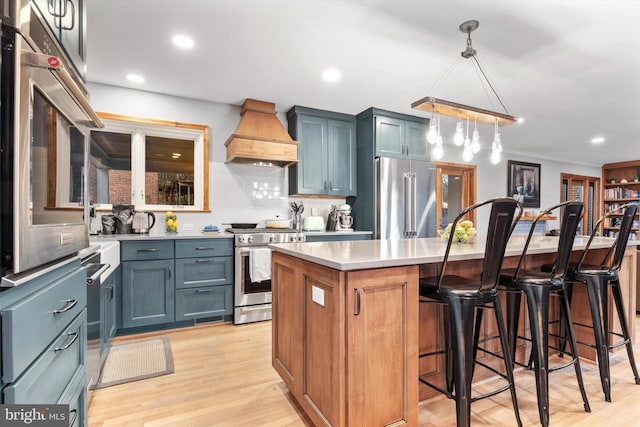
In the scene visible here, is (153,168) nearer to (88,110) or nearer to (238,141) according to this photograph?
(238,141)

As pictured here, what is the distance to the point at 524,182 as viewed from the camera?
680cm

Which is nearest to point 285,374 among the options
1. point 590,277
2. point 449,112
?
point 590,277

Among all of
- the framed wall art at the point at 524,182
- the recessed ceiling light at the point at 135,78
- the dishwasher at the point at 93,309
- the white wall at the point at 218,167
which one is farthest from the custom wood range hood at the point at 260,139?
the framed wall art at the point at 524,182

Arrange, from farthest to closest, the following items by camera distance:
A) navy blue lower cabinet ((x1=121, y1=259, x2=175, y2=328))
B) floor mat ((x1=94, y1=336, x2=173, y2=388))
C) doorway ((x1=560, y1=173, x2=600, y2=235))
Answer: doorway ((x1=560, y1=173, x2=600, y2=235)) < navy blue lower cabinet ((x1=121, y1=259, x2=175, y2=328)) < floor mat ((x1=94, y1=336, x2=173, y2=388))

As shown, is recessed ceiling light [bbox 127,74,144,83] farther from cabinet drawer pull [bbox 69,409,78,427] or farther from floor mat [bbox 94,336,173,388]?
cabinet drawer pull [bbox 69,409,78,427]

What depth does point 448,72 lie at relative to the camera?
304 cm

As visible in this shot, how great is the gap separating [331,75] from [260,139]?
1.06 meters

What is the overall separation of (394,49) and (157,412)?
9.86ft

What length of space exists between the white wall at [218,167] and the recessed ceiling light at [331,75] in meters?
1.16

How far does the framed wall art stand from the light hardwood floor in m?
→ 4.72

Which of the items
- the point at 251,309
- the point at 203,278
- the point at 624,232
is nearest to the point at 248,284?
the point at 251,309

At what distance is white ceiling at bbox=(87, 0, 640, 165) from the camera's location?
2.15m

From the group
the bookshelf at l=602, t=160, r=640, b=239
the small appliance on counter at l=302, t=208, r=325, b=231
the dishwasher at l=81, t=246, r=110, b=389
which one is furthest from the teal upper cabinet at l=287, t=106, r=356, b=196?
the bookshelf at l=602, t=160, r=640, b=239

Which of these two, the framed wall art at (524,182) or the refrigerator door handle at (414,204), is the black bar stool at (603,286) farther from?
the framed wall art at (524,182)
